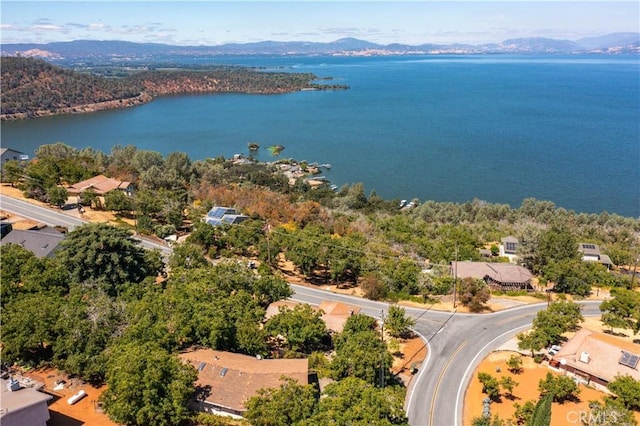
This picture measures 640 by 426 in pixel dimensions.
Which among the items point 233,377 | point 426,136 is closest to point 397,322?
point 233,377

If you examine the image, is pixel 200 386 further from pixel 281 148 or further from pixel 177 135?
pixel 177 135

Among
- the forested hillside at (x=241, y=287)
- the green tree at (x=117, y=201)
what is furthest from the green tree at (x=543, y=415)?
the green tree at (x=117, y=201)

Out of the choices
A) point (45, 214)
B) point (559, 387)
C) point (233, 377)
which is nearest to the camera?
point (233, 377)

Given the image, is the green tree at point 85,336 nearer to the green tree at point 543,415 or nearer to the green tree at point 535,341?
the green tree at point 543,415

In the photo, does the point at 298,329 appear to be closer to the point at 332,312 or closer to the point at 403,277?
the point at 332,312

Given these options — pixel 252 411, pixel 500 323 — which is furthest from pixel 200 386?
pixel 500 323

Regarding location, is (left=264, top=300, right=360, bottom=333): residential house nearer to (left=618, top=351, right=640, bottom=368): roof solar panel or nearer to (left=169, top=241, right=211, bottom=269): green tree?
(left=169, top=241, right=211, bottom=269): green tree
